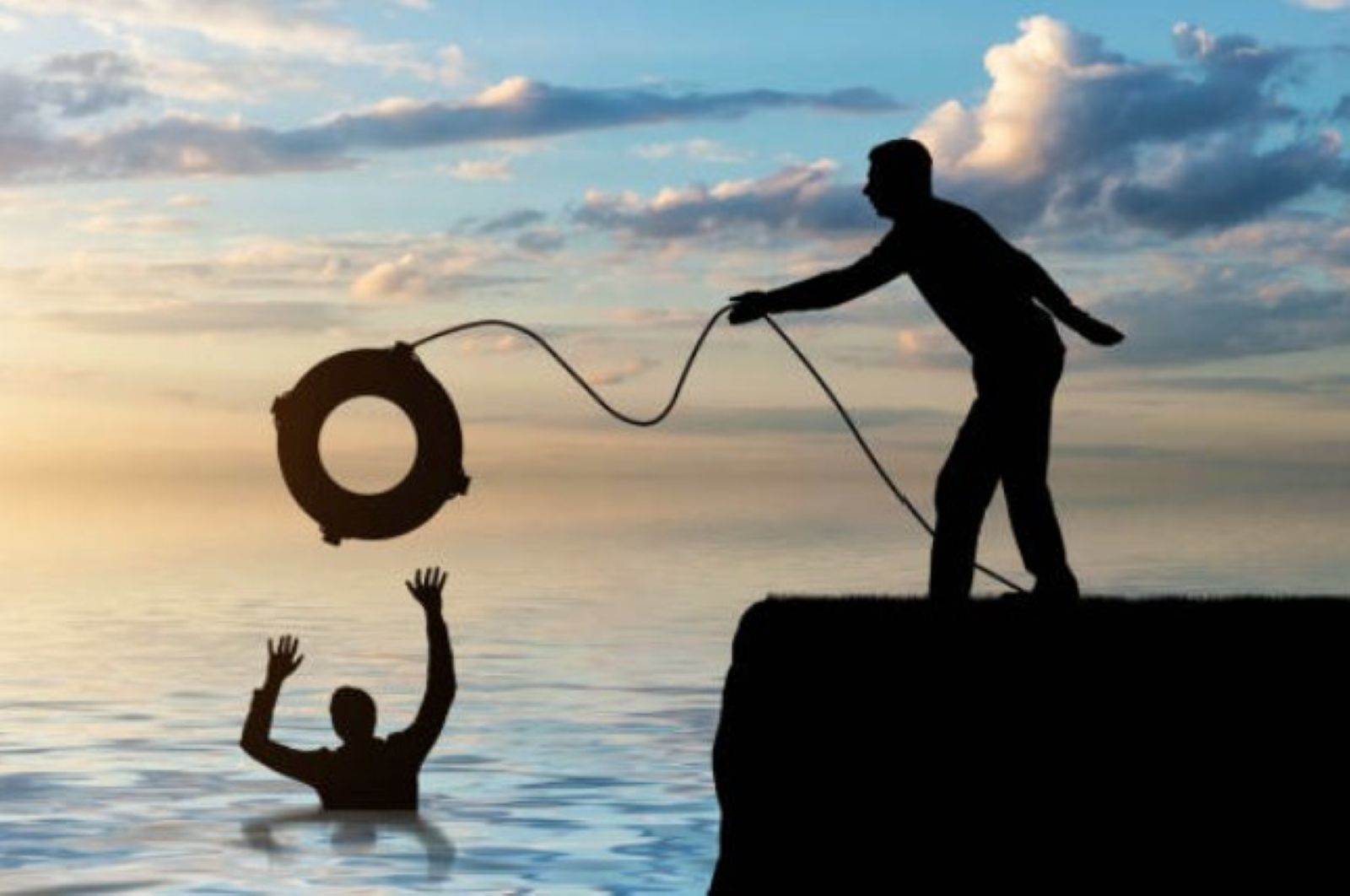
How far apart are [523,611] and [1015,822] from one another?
4346 cm

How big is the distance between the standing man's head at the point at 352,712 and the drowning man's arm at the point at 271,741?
1.33 feet

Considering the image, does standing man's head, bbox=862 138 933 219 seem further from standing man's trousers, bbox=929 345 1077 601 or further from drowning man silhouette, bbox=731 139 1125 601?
standing man's trousers, bbox=929 345 1077 601

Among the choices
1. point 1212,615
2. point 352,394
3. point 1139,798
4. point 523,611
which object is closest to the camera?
point 1139,798

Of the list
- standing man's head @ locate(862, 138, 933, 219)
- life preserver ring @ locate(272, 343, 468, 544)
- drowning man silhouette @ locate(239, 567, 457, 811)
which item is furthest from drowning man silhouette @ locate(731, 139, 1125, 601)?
drowning man silhouette @ locate(239, 567, 457, 811)

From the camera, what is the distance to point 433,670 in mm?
19703

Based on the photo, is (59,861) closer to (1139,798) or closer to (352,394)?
(352,394)

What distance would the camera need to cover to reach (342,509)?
1841 cm

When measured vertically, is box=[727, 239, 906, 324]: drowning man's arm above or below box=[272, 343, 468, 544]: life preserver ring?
above

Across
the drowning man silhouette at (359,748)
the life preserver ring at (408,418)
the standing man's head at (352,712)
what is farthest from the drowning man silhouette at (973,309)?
the standing man's head at (352,712)

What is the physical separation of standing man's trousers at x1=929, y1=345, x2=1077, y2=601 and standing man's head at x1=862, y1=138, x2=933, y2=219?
2.97 ft

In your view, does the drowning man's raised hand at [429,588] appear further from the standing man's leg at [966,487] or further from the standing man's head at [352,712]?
the standing man's leg at [966,487]

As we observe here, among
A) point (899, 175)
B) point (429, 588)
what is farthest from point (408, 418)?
point (899, 175)

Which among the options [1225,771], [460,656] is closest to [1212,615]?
[1225,771]

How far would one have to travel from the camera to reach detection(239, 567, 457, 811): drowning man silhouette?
65.1 feet
